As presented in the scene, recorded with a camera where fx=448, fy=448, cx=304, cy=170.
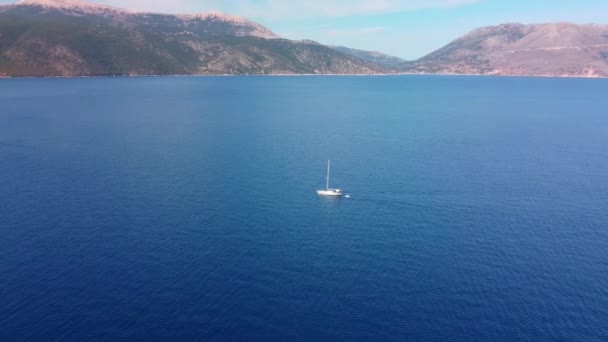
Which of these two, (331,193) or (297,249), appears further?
(331,193)

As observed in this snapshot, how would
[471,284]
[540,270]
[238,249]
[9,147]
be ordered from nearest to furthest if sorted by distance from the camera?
[471,284]
[540,270]
[238,249]
[9,147]

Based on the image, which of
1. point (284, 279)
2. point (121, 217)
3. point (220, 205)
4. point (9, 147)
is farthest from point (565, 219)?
point (9, 147)

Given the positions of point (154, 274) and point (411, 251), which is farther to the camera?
point (411, 251)

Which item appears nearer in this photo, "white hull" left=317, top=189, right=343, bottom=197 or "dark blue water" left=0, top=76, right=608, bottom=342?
"dark blue water" left=0, top=76, right=608, bottom=342

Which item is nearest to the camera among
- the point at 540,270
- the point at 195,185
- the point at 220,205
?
the point at 540,270

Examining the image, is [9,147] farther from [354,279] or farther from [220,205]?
[354,279]

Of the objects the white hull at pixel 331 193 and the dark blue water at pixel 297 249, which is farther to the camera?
the white hull at pixel 331 193

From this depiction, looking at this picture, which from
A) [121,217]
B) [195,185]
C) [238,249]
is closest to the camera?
[238,249]

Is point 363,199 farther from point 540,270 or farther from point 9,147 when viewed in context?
point 9,147

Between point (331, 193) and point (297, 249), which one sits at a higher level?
point (331, 193)

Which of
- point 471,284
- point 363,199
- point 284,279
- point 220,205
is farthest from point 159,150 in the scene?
point 471,284
